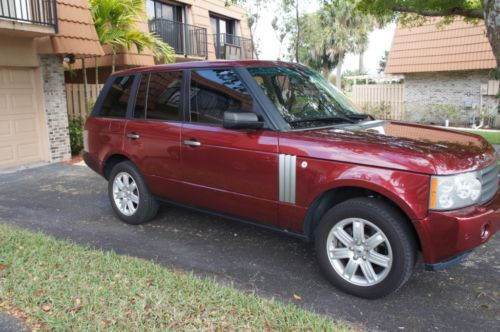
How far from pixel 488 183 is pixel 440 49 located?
1707 cm

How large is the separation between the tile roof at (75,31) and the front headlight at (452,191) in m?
8.79

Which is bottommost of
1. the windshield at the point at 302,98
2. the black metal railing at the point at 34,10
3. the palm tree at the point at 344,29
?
the windshield at the point at 302,98

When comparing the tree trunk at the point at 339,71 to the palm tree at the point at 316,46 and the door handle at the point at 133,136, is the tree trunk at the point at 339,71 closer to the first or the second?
the palm tree at the point at 316,46

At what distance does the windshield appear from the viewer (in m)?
4.16

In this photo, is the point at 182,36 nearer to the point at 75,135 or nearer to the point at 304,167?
the point at 75,135

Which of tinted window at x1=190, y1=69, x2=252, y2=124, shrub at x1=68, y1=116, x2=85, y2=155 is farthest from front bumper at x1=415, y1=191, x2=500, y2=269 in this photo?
shrub at x1=68, y1=116, x2=85, y2=155

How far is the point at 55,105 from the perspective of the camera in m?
10.3

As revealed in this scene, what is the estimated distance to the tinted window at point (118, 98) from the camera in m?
5.42

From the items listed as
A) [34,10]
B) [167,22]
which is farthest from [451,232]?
[167,22]

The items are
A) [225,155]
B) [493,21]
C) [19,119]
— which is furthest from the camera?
[19,119]

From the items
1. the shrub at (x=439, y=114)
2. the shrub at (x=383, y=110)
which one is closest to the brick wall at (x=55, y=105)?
the shrub at (x=383, y=110)

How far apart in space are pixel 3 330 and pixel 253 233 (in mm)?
2742

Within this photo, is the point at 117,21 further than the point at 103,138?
Yes

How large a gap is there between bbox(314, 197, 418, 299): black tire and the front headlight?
1.02ft
